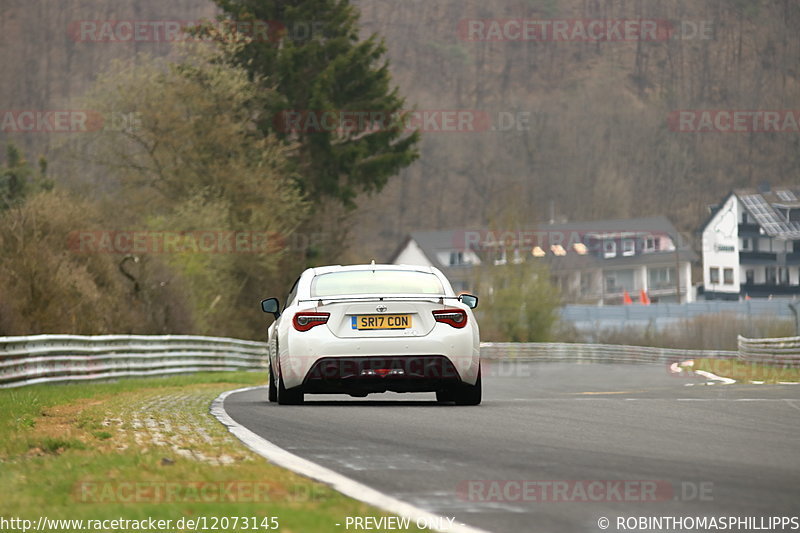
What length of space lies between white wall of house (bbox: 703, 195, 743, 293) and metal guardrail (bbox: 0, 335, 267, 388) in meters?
52.1

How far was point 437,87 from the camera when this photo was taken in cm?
13125

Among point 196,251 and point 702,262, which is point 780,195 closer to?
point 702,262

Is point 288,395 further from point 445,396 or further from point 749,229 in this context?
point 749,229

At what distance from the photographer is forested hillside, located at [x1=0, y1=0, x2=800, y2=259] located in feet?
331

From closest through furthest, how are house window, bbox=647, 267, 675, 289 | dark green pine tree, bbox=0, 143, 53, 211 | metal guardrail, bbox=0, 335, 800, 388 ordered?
metal guardrail, bbox=0, 335, 800, 388 < dark green pine tree, bbox=0, 143, 53, 211 < house window, bbox=647, 267, 675, 289

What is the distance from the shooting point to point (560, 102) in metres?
118

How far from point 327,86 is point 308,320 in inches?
1801

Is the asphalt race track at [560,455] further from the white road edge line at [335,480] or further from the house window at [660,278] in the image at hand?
the house window at [660,278]

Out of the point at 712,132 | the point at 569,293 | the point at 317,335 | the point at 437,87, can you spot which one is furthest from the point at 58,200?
the point at 437,87

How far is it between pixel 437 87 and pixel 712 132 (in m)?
32.7

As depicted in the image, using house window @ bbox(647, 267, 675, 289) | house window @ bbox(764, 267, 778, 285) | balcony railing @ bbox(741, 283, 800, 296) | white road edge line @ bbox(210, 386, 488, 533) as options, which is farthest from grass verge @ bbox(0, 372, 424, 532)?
house window @ bbox(647, 267, 675, 289)

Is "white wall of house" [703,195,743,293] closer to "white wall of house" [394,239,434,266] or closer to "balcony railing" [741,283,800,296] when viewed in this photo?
"balcony railing" [741,283,800,296]

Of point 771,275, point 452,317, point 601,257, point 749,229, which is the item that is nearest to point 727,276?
point 749,229

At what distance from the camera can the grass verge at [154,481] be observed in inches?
233
